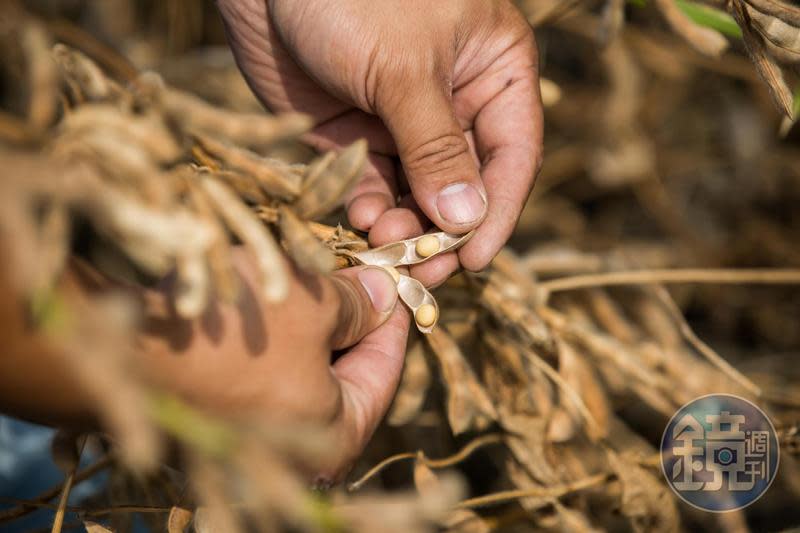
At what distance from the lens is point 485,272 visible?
1168mm

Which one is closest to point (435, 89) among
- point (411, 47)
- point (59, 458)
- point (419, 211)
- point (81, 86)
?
point (411, 47)

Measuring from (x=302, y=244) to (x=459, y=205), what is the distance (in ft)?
1.16

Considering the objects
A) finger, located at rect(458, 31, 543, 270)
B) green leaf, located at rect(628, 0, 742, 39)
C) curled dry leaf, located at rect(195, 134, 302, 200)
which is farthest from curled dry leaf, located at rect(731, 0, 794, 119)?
curled dry leaf, located at rect(195, 134, 302, 200)

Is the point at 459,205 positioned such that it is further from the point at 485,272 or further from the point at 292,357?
the point at 292,357

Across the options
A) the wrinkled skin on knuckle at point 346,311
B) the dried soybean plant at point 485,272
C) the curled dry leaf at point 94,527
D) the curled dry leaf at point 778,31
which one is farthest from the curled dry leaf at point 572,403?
the curled dry leaf at point 94,527

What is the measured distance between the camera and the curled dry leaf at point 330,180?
0.70 metres

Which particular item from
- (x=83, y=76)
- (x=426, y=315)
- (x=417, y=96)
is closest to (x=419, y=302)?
(x=426, y=315)

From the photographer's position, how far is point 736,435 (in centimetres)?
117

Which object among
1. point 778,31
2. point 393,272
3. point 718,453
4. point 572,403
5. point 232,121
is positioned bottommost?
point 718,453

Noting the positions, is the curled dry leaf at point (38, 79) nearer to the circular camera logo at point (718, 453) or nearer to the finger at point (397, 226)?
the finger at point (397, 226)

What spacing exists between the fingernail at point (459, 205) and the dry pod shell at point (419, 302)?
10cm

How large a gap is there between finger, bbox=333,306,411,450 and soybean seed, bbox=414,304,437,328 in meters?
0.02

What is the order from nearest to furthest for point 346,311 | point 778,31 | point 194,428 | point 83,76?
point 194,428 → point 83,76 → point 346,311 → point 778,31

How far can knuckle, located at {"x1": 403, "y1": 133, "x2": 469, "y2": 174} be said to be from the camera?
1014 mm
